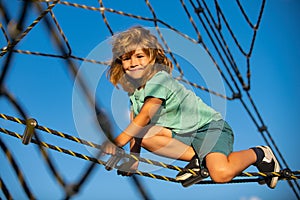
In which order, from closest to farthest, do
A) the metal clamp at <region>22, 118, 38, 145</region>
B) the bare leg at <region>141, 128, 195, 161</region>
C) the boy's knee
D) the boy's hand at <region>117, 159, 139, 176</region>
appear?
the metal clamp at <region>22, 118, 38, 145</region> → the boy's hand at <region>117, 159, 139, 176</region> → the boy's knee → the bare leg at <region>141, 128, 195, 161</region>

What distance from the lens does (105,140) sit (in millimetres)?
1365

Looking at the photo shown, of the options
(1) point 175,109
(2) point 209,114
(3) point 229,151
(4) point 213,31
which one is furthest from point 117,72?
(4) point 213,31

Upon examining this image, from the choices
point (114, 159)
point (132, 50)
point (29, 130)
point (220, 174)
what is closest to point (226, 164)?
point (220, 174)

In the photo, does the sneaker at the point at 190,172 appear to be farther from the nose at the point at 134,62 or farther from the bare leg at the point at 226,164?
the nose at the point at 134,62

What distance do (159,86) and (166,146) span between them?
0.23m

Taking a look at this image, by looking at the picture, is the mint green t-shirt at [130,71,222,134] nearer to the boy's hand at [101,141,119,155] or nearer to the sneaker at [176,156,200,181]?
the sneaker at [176,156,200,181]

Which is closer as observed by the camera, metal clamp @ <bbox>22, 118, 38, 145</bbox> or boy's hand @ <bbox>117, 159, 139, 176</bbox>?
metal clamp @ <bbox>22, 118, 38, 145</bbox>

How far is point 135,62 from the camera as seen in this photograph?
1.81 meters

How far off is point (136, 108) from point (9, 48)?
0.71 meters

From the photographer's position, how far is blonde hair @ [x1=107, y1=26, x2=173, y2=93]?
1845 mm

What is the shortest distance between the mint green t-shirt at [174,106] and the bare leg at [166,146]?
0.04 metres

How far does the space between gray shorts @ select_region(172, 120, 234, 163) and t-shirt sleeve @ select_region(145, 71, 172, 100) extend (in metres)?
0.18

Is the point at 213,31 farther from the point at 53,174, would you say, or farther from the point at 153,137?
the point at 53,174

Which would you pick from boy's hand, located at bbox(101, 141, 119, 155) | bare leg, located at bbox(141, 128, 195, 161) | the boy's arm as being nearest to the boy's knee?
bare leg, located at bbox(141, 128, 195, 161)
